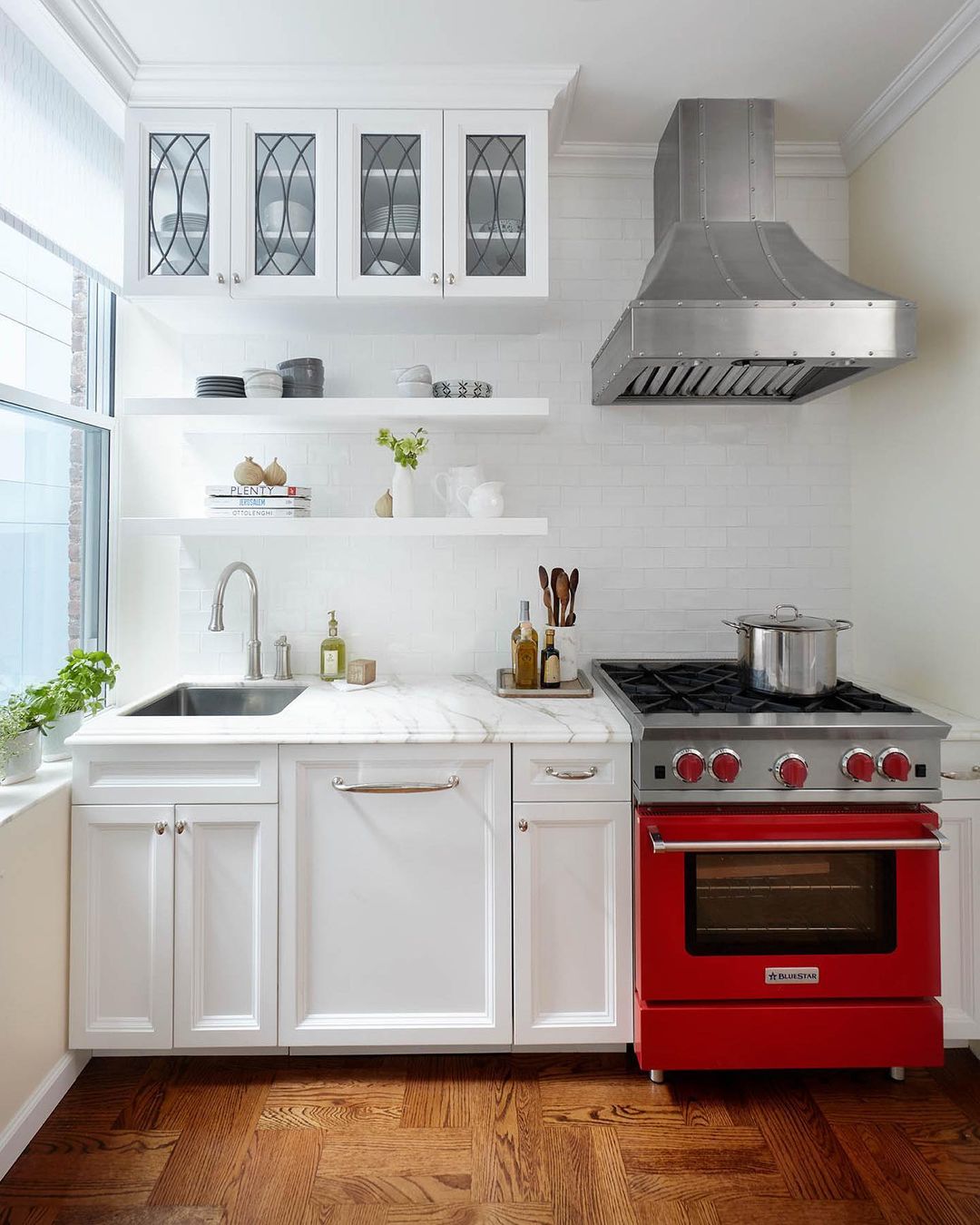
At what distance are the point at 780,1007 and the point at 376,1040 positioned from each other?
3.38 ft

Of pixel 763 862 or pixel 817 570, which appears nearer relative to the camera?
pixel 763 862

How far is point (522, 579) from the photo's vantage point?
2.81m

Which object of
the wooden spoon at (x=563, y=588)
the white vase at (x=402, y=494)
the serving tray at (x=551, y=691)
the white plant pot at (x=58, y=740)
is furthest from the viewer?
the wooden spoon at (x=563, y=588)

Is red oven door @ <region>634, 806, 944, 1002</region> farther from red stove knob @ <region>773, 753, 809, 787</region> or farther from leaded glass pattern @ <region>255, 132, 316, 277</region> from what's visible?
leaded glass pattern @ <region>255, 132, 316, 277</region>

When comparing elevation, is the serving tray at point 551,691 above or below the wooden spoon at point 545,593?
below

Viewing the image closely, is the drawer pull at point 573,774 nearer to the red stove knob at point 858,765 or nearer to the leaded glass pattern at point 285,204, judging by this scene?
the red stove knob at point 858,765

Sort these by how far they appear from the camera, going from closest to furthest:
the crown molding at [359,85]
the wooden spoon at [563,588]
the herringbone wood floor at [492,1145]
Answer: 1. the herringbone wood floor at [492,1145]
2. the crown molding at [359,85]
3. the wooden spoon at [563,588]

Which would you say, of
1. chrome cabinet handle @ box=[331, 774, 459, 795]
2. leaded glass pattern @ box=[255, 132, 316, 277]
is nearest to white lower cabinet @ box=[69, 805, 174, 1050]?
chrome cabinet handle @ box=[331, 774, 459, 795]

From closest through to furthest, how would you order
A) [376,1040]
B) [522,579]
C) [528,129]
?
1. [376,1040]
2. [528,129]
3. [522,579]

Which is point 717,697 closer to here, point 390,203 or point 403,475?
point 403,475

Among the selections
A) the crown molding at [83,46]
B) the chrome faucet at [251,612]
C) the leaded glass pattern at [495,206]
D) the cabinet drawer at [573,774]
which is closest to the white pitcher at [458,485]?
the leaded glass pattern at [495,206]

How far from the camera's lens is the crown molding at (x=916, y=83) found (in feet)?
6.93

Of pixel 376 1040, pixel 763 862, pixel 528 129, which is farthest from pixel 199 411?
Answer: pixel 763 862

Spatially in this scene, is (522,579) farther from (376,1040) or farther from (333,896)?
(376,1040)
